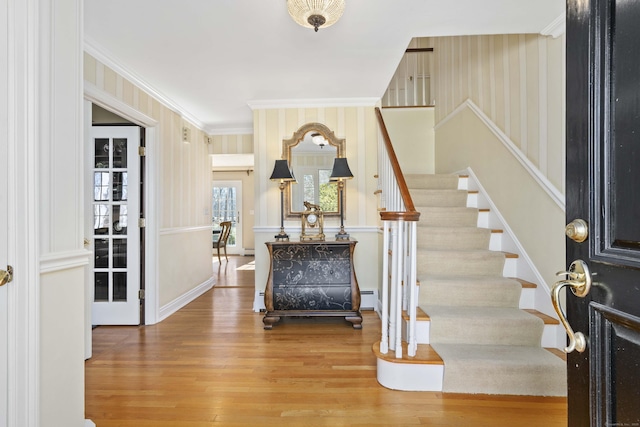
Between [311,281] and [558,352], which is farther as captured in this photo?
[311,281]

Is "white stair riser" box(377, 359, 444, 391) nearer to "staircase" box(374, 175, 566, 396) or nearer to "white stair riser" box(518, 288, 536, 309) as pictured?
"staircase" box(374, 175, 566, 396)

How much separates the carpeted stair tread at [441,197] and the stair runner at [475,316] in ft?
0.29

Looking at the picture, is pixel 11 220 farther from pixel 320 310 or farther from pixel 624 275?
pixel 320 310

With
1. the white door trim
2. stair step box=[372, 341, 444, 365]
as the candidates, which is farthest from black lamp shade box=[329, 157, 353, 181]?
the white door trim

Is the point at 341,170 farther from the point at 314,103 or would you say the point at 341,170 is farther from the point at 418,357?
the point at 418,357

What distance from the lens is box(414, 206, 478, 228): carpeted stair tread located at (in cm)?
302

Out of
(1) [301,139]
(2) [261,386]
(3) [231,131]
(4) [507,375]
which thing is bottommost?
(2) [261,386]

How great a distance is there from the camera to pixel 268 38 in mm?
2227

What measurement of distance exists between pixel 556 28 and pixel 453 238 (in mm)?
1636

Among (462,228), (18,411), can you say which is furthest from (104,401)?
(462,228)

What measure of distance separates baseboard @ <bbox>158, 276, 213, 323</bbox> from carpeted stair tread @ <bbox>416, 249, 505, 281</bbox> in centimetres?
254

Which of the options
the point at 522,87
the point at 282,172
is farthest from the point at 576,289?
the point at 282,172

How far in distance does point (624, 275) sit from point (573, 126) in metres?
0.35

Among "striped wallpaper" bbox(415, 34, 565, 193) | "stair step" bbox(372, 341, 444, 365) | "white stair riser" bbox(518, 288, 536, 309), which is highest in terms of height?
"striped wallpaper" bbox(415, 34, 565, 193)
